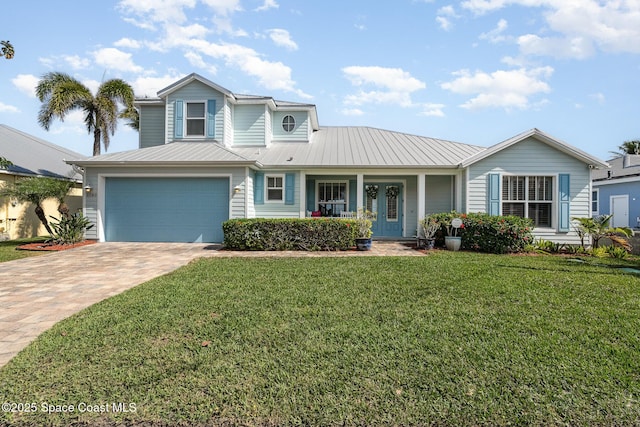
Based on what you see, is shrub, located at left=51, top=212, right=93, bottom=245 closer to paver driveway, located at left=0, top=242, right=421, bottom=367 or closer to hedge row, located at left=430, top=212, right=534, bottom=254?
paver driveway, located at left=0, top=242, right=421, bottom=367

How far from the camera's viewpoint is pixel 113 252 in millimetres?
9648

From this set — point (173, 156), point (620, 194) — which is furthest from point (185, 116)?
point (620, 194)

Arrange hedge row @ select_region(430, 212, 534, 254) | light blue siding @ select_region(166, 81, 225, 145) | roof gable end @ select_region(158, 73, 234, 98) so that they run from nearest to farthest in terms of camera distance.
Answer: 1. hedge row @ select_region(430, 212, 534, 254)
2. roof gable end @ select_region(158, 73, 234, 98)
3. light blue siding @ select_region(166, 81, 225, 145)

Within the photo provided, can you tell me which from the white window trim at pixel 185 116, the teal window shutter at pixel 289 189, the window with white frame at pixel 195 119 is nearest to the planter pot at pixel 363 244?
the teal window shutter at pixel 289 189

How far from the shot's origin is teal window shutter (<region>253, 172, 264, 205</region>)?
12.5m

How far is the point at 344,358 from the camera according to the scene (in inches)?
123

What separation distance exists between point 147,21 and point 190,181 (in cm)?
498

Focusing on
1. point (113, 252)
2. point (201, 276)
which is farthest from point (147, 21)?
point (201, 276)

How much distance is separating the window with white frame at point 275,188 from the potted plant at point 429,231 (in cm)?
534

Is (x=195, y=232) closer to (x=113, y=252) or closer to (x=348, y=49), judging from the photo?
(x=113, y=252)

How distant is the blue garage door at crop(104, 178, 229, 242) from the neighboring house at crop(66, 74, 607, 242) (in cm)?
4

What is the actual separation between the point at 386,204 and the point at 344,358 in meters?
11.3

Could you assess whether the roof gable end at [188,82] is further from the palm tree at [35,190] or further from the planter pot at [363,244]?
the planter pot at [363,244]

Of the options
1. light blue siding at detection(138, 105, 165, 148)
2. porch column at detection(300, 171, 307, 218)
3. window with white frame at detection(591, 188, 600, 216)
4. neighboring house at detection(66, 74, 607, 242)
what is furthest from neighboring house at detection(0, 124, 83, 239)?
window with white frame at detection(591, 188, 600, 216)
